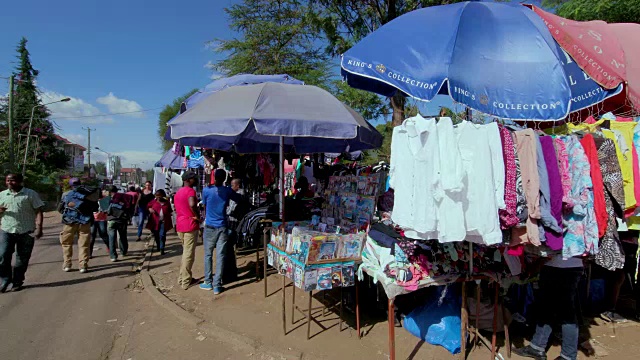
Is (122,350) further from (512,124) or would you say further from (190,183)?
(512,124)

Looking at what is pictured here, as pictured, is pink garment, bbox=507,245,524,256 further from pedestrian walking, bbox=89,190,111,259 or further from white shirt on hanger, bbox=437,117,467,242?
pedestrian walking, bbox=89,190,111,259

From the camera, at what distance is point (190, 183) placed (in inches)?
243

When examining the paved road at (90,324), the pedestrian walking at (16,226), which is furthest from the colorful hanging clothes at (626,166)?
the pedestrian walking at (16,226)

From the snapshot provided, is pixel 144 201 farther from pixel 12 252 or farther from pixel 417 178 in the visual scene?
pixel 417 178

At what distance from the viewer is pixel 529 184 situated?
2949 millimetres

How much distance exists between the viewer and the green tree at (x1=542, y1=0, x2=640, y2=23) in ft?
22.7

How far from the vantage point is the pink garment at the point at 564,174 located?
3090 mm

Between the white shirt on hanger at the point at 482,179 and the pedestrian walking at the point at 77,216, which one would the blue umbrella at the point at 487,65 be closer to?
the white shirt on hanger at the point at 482,179

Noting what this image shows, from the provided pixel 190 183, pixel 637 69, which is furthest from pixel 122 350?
pixel 637 69

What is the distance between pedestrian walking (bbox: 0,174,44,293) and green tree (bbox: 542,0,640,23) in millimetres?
10574

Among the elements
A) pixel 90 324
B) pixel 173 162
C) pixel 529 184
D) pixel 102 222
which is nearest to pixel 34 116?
pixel 173 162

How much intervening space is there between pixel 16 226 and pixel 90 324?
2446mm

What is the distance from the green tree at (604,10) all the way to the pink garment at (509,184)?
5991 millimetres

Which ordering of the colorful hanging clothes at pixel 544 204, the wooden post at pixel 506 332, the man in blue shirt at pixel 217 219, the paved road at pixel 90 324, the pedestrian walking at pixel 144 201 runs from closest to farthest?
the colorful hanging clothes at pixel 544 204 < the wooden post at pixel 506 332 < the paved road at pixel 90 324 < the man in blue shirt at pixel 217 219 < the pedestrian walking at pixel 144 201
